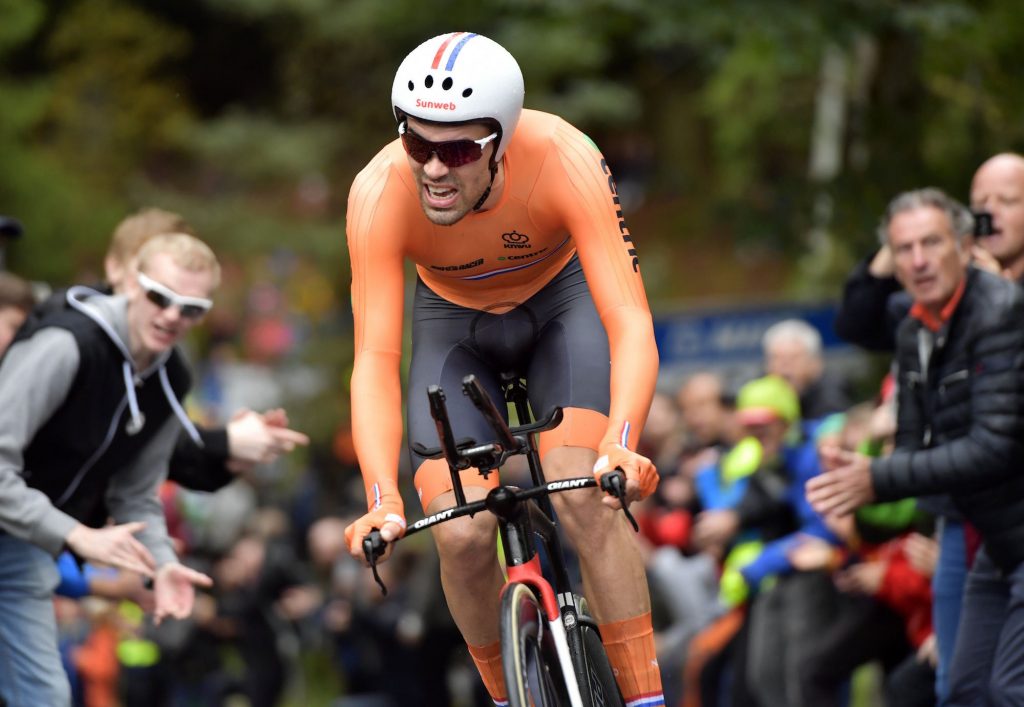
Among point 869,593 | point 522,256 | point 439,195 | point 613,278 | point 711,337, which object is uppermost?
point 711,337

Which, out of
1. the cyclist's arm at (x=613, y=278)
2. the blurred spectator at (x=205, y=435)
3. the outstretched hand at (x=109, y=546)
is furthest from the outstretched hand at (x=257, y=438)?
the cyclist's arm at (x=613, y=278)

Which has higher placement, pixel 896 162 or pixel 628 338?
pixel 896 162

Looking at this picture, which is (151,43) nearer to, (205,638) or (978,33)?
(205,638)

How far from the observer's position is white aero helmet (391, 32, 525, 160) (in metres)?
5.73

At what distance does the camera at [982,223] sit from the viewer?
24.7ft

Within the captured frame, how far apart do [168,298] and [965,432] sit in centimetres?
339

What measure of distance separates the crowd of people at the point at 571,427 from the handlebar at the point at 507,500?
0.06m

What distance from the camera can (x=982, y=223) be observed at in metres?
7.55

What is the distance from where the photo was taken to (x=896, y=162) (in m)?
12.8

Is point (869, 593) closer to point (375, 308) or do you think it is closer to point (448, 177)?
point (375, 308)

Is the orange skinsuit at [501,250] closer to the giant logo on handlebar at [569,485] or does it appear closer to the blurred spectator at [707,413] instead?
the giant logo on handlebar at [569,485]

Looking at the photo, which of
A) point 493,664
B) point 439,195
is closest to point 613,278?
point 439,195

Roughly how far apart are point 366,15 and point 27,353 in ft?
54.0

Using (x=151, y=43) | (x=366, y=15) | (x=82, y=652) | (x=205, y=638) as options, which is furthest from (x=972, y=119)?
(x=151, y=43)
